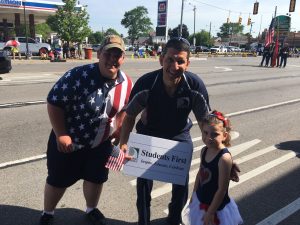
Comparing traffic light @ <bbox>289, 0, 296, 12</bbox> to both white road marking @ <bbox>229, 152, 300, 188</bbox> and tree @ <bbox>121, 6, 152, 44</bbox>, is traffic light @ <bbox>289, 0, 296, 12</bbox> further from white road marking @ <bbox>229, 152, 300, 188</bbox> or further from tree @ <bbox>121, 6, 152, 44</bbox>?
tree @ <bbox>121, 6, 152, 44</bbox>

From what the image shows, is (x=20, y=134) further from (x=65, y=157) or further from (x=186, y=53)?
(x=186, y=53)

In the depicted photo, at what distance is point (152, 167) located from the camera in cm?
311

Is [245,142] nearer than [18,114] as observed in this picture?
Yes

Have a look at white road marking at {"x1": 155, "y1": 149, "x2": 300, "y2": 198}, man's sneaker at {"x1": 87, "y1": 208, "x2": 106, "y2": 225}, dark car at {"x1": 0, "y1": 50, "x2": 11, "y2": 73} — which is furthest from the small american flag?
dark car at {"x1": 0, "y1": 50, "x2": 11, "y2": 73}

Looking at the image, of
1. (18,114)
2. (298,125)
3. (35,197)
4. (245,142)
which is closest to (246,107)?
(298,125)

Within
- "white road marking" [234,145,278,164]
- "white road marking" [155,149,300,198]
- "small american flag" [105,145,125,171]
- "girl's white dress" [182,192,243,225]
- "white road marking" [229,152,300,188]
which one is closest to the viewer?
"girl's white dress" [182,192,243,225]

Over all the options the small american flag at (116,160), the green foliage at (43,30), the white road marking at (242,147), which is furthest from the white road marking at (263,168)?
the green foliage at (43,30)

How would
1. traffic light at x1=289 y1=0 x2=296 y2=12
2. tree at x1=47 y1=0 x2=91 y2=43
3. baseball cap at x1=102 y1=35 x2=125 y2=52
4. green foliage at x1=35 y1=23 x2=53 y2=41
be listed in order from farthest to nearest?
green foliage at x1=35 y1=23 x2=53 y2=41
traffic light at x1=289 y1=0 x2=296 y2=12
tree at x1=47 y1=0 x2=91 y2=43
baseball cap at x1=102 y1=35 x2=125 y2=52

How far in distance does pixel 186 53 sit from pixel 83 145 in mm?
1227

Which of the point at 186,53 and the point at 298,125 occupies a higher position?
the point at 186,53

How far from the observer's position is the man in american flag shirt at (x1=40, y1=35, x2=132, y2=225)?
3.06m

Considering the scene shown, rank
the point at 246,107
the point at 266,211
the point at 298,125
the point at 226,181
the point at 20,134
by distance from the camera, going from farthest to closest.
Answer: the point at 246,107 → the point at 298,125 → the point at 20,134 → the point at 266,211 → the point at 226,181

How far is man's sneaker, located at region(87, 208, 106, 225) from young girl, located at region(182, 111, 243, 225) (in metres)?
1.03

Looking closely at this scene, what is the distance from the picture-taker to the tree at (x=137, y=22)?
12862cm
